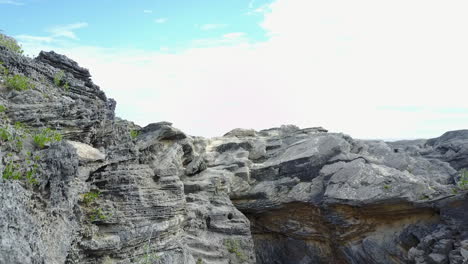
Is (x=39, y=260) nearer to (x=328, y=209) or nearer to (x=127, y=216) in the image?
(x=127, y=216)

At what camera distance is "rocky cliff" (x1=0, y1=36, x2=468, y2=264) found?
36.5 ft

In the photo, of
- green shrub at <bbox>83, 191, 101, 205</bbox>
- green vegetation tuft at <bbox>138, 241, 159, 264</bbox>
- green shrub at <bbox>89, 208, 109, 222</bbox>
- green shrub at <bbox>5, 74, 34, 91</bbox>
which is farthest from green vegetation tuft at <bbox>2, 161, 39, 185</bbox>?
green shrub at <bbox>5, 74, 34, 91</bbox>

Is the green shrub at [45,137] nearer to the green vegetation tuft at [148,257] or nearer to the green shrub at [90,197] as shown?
the green shrub at [90,197]

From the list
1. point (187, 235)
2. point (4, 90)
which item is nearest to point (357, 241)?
point (187, 235)

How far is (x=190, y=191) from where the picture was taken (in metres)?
22.2

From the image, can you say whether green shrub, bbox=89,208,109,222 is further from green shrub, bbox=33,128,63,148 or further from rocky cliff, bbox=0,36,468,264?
green shrub, bbox=33,128,63,148

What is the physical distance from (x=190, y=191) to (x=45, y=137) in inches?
448

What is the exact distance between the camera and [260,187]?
89.2 ft

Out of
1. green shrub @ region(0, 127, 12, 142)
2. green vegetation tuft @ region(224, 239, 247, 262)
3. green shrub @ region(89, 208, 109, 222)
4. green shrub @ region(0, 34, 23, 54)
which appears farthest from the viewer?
green vegetation tuft @ region(224, 239, 247, 262)

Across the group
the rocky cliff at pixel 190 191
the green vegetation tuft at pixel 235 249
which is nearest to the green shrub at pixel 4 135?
the rocky cliff at pixel 190 191

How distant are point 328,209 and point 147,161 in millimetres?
12148

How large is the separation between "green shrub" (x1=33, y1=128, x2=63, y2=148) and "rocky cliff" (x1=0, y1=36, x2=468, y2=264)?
36 millimetres

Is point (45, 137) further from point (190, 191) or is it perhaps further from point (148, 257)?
point (190, 191)

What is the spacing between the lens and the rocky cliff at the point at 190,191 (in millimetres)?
11133
